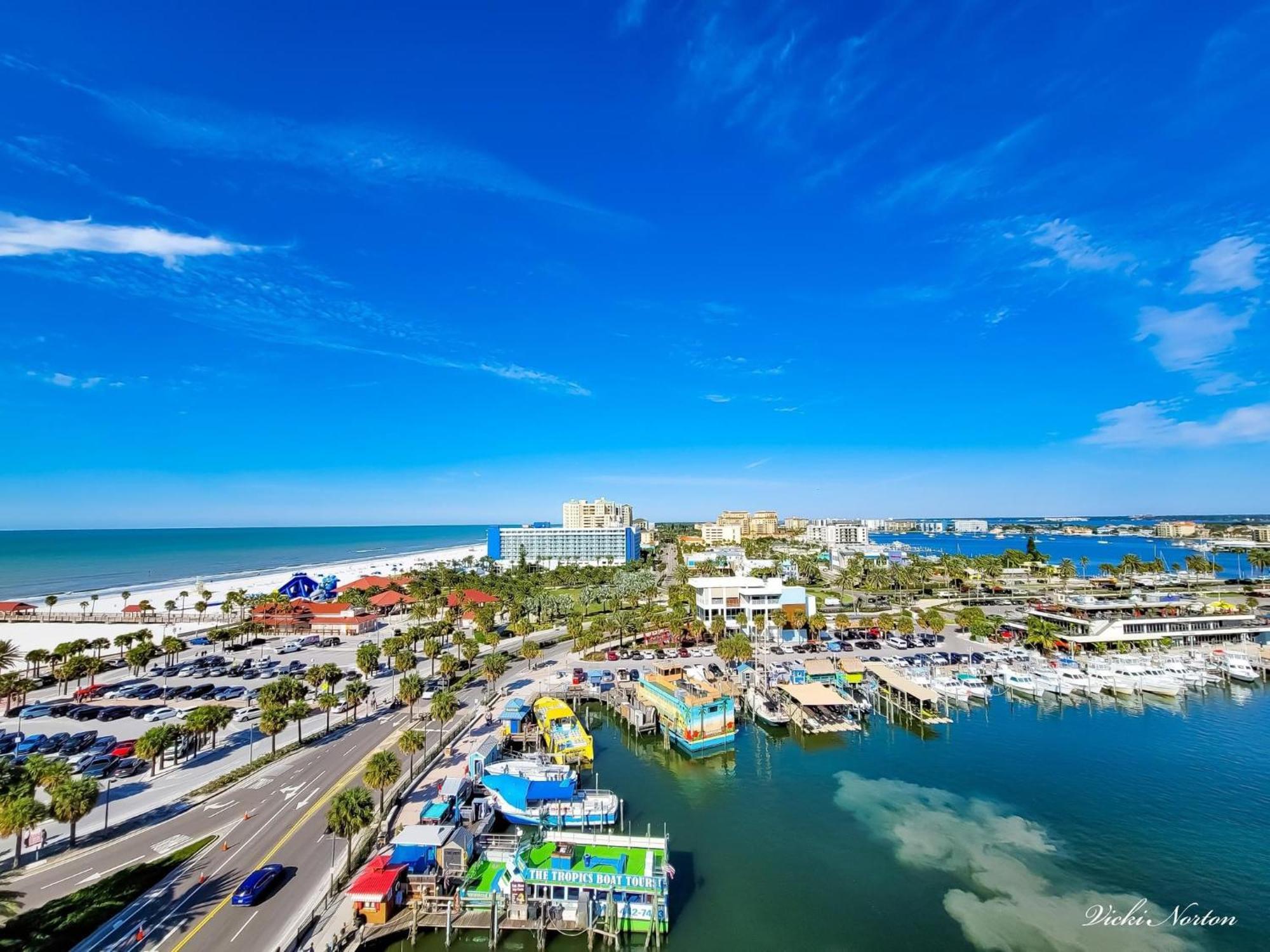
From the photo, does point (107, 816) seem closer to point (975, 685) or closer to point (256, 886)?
point (256, 886)

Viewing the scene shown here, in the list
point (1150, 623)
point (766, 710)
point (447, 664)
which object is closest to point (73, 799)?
point (447, 664)

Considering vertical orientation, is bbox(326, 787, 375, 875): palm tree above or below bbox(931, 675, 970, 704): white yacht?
above

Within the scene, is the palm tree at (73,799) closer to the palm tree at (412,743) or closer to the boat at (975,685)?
the palm tree at (412,743)

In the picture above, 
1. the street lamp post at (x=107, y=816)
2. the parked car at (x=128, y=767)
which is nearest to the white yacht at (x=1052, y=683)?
the street lamp post at (x=107, y=816)

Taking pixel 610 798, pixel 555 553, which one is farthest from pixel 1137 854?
pixel 555 553

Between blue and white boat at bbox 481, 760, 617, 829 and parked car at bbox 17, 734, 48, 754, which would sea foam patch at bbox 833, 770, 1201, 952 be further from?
parked car at bbox 17, 734, 48, 754

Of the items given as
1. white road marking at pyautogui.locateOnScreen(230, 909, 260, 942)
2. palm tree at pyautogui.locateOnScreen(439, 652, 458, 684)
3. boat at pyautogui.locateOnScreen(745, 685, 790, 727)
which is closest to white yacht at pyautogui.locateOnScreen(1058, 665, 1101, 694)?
boat at pyautogui.locateOnScreen(745, 685, 790, 727)

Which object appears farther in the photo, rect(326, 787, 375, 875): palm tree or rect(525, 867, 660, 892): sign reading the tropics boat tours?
rect(326, 787, 375, 875): palm tree
